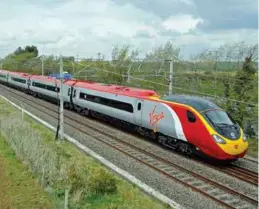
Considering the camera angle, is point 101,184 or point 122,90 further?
point 122,90

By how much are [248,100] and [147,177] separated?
44.2 ft

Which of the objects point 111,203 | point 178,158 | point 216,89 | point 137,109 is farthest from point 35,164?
point 216,89

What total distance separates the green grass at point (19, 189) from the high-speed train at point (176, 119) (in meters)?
6.99

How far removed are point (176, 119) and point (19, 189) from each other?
8.12m

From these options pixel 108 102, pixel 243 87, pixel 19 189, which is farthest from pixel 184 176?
pixel 243 87

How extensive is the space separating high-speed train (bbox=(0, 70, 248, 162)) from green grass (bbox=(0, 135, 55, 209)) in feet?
22.9

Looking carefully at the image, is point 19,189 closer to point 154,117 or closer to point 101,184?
point 101,184

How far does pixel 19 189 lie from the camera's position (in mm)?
11562

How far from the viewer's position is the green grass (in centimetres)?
1035

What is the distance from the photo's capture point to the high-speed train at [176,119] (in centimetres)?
1544

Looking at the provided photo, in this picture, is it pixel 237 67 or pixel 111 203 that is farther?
pixel 237 67

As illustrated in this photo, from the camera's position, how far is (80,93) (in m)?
29.8

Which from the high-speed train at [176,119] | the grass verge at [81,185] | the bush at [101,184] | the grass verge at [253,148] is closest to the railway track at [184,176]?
the high-speed train at [176,119]

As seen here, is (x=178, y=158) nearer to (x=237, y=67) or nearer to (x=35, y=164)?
(x=35, y=164)
